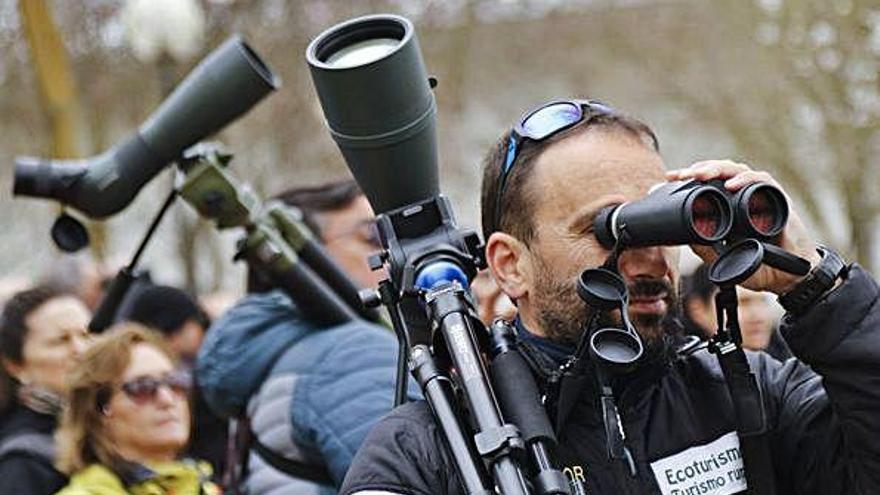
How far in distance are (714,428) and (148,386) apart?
272 cm

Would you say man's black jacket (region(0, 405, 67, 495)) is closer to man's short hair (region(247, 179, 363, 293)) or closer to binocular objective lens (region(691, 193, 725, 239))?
man's short hair (region(247, 179, 363, 293))

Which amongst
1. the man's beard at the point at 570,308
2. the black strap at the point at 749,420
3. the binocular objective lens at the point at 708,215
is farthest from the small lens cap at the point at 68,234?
the binocular objective lens at the point at 708,215

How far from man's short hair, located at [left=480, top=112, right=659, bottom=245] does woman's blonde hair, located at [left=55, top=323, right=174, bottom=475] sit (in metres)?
2.34

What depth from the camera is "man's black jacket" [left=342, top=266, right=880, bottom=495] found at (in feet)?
8.75

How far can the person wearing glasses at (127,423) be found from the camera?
4938 millimetres

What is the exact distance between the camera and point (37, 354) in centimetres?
608

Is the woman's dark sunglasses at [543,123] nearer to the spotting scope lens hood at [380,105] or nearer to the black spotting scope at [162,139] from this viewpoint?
the spotting scope lens hood at [380,105]

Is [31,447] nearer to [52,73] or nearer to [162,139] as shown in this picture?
[162,139]

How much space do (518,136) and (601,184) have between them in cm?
20

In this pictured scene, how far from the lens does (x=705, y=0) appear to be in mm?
20078

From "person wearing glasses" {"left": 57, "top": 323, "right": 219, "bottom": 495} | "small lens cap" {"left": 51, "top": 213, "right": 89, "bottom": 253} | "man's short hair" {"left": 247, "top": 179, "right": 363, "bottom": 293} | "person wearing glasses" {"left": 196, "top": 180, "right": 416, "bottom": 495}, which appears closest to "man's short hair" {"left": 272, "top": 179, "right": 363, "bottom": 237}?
"man's short hair" {"left": 247, "top": 179, "right": 363, "bottom": 293}

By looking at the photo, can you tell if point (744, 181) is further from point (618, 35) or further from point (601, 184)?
point (618, 35)

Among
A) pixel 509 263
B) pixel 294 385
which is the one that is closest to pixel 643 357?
pixel 509 263

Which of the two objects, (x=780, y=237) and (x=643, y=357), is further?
(x=643, y=357)
